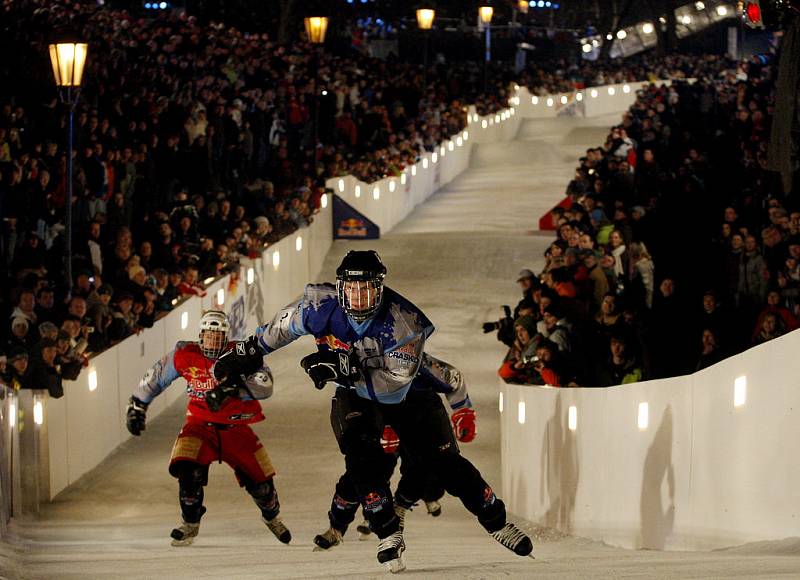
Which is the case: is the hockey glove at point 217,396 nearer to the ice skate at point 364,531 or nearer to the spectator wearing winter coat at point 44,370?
the ice skate at point 364,531

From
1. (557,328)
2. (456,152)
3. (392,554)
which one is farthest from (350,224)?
(392,554)

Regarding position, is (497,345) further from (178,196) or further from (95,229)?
Answer: (95,229)

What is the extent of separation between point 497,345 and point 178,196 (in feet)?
15.6

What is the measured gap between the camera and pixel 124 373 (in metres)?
15.2

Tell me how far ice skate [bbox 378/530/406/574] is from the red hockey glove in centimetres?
66

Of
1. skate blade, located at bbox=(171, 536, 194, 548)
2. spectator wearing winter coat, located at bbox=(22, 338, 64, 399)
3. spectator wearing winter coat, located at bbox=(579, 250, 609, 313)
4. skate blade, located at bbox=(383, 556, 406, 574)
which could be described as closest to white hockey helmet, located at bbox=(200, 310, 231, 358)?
skate blade, located at bbox=(171, 536, 194, 548)

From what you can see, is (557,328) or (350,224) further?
(350,224)

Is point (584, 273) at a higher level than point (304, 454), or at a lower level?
higher

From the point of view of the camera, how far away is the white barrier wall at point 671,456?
842cm

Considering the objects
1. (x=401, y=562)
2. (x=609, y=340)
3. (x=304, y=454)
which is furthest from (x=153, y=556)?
(x=304, y=454)

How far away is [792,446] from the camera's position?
8.22 m

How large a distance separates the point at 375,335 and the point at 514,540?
1.46 meters

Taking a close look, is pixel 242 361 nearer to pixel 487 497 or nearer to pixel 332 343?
pixel 332 343

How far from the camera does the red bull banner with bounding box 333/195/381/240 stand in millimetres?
26203
